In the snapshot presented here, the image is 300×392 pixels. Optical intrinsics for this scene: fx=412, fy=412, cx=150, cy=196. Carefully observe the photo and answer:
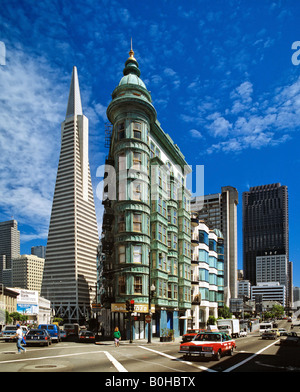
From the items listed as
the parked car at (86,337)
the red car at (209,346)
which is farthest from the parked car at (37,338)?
the red car at (209,346)

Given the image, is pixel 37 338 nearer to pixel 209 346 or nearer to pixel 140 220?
pixel 209 346

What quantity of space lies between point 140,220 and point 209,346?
25.6m

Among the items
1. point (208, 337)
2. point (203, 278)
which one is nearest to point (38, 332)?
point (208, 337)

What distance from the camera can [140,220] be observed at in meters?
45.7

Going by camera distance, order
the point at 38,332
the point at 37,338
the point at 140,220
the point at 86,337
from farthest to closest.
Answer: the point at 140,220 < the point at 86,337 < the point at 38,332 < the point at 37,338

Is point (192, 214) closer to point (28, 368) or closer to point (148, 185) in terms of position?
point (148, 185)

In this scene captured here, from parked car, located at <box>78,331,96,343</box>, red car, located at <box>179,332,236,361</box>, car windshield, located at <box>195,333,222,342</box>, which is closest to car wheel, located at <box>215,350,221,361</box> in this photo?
red car, located at <box>179,332,236,361</box>

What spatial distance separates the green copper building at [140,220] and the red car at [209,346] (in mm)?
15328

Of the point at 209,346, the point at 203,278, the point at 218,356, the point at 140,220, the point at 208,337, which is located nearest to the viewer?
the point at 209,346

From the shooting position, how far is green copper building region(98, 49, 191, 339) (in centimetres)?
4425

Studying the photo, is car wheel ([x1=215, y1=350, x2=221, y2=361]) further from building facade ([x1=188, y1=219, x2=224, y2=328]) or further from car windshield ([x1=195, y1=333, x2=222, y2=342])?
building facade ([x1=188, y1=219, x2=224, y2=328])

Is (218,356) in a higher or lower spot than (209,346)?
lower
